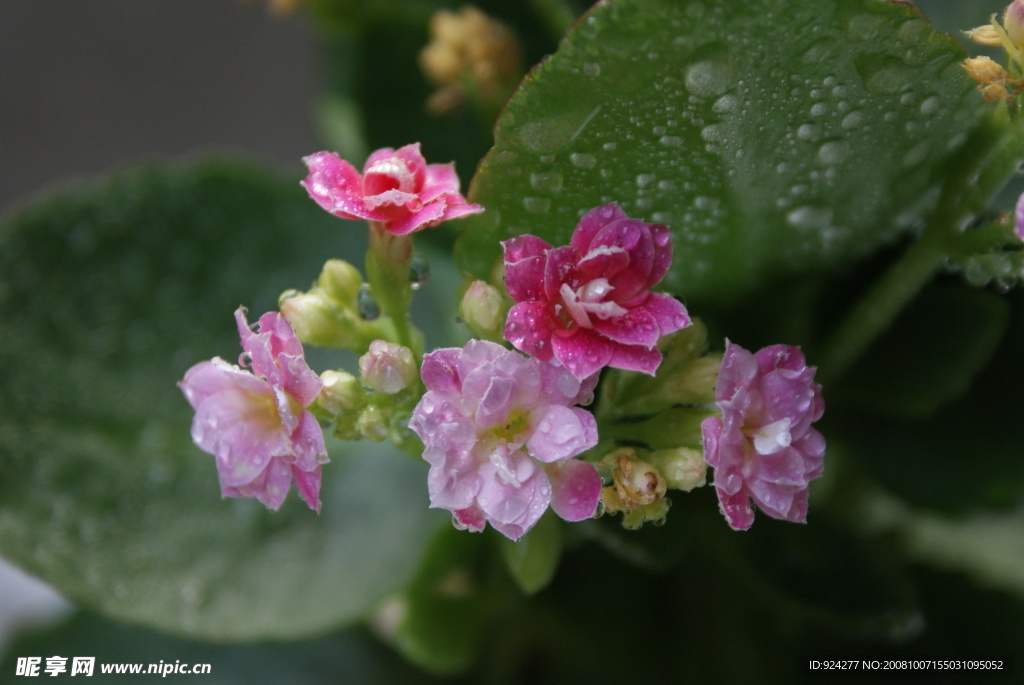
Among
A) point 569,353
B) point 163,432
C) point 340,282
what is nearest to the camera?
point 569,353

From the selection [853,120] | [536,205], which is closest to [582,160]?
[536,205]

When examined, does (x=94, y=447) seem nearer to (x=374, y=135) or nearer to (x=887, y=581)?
(x=374, y=135)

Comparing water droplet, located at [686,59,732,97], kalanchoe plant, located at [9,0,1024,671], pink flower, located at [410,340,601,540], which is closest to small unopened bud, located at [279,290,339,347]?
kalanchoe plant, located at [9,0,1024,671]

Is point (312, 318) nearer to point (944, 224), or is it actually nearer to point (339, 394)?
point (339, 394)

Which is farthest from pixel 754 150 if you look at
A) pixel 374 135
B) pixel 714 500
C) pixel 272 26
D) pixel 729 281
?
pixel 272 26

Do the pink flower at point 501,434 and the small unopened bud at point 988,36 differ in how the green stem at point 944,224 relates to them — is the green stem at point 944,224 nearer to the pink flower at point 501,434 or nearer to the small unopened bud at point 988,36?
the small unopened bud at point 988,36

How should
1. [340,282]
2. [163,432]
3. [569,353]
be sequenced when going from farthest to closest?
1. [163,432]
2. [340,282]
3. [569,353]
